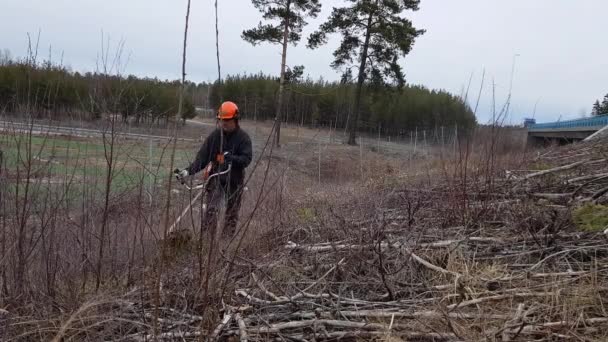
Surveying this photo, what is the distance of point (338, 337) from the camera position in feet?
7.69

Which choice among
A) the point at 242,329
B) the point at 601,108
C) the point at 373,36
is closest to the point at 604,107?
the point at 601,108

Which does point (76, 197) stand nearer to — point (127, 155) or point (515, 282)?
point (127, 155)

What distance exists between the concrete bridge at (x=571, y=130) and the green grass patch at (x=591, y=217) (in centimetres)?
1706

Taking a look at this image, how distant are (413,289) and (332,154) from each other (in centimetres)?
1902

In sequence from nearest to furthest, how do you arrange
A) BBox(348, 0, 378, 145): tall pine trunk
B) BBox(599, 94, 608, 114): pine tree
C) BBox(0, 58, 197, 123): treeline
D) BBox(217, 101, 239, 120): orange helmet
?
BBox(0, 58, 197, 123): treeline
BBox(217, 101, 239, 120): orange helmet
BBox(599, 94, 608, 114): pine tree
BBox(348, 0, 378, 145): tall pine trunk

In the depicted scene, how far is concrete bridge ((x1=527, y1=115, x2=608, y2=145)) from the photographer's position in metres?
20.1

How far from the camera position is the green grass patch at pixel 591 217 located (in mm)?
3228

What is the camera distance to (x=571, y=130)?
23.4 m

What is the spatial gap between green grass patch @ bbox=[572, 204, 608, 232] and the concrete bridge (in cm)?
1706

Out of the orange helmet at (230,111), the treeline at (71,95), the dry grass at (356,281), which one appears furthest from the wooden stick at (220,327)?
the orange helmet at (230,111)

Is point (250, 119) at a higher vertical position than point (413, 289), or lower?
higher

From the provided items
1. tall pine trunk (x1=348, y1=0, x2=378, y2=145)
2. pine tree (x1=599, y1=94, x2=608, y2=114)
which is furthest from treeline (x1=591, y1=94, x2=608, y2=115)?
tall pine trunk (x1=348, y1=0, x2=378, y2=145)

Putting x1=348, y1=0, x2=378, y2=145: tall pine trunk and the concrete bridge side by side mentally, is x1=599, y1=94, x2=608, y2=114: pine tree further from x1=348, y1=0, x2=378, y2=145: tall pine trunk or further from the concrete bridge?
x1=348, y1=0, x2=378, y2=145: tall pine trunk

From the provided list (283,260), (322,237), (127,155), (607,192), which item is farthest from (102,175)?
(607,192)
